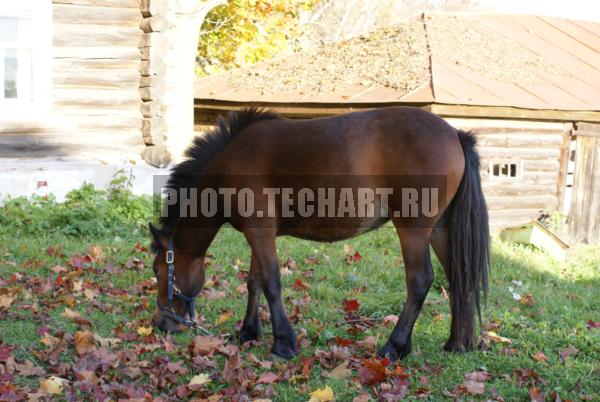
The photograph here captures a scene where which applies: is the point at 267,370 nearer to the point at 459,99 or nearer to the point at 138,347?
the point at 138,347

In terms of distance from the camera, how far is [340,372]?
435cm

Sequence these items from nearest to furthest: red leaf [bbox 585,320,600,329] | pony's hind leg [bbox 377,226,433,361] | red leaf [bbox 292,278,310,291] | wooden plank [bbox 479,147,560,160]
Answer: pony's hind leg [bbox 377,226,433,361] → red leaf [bbox 585,320,600,329] → red leaf [bbox 292,278,310,291] → wooden plank [bbox 479,147,560,160]

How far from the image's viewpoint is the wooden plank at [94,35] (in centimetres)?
941

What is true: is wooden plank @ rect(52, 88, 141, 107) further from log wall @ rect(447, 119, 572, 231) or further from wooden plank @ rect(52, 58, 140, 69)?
log wall @ rect(447, 119, 572, 231)

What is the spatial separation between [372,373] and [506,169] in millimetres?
10639

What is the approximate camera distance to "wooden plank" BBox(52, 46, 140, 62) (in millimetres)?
9461

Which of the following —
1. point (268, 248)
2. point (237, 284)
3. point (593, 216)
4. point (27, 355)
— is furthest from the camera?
point (593, 216)

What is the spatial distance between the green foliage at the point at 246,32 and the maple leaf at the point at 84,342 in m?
15.9

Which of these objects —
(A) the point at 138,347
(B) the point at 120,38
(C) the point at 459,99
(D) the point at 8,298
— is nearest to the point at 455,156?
(A) the point at 138,347

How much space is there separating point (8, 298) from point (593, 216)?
12.5 meters

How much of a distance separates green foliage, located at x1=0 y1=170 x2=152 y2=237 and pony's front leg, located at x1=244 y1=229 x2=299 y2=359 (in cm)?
387

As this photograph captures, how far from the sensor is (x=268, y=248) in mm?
4812

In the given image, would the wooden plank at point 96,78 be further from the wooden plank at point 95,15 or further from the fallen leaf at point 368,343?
the fallen leaf at point 368,343

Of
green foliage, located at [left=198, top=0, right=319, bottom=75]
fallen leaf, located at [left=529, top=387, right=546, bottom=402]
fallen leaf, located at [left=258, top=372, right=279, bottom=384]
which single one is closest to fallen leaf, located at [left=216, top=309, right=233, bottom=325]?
fallen leaf, located at [left=258, top=372, right=279, bottom=384]
